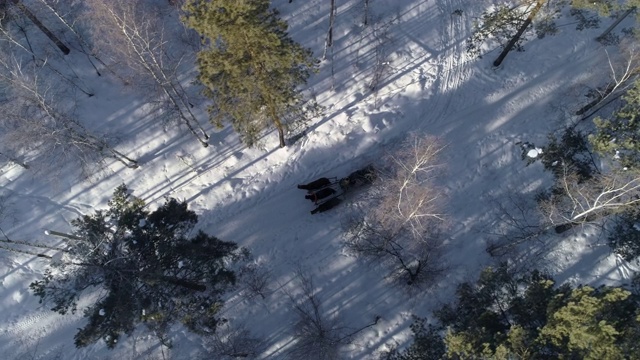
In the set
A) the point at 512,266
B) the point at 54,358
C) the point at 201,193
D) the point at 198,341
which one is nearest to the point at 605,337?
the point at 512,266

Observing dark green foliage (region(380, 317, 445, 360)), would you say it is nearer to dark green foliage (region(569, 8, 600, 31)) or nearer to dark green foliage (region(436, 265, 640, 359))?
dark green foliage (region(436, 265, 640, 359))

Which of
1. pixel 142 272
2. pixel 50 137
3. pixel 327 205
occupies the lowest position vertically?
pixel 327 205

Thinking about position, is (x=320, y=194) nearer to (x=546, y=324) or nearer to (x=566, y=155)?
(x=546, y=324)

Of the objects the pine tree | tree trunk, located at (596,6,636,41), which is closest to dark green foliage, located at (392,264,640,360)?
the pine tree

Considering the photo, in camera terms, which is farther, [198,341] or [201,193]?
[201,193]

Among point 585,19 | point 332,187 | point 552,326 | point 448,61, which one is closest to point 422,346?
point 552,326

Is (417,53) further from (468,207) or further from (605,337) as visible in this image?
(605,337)
